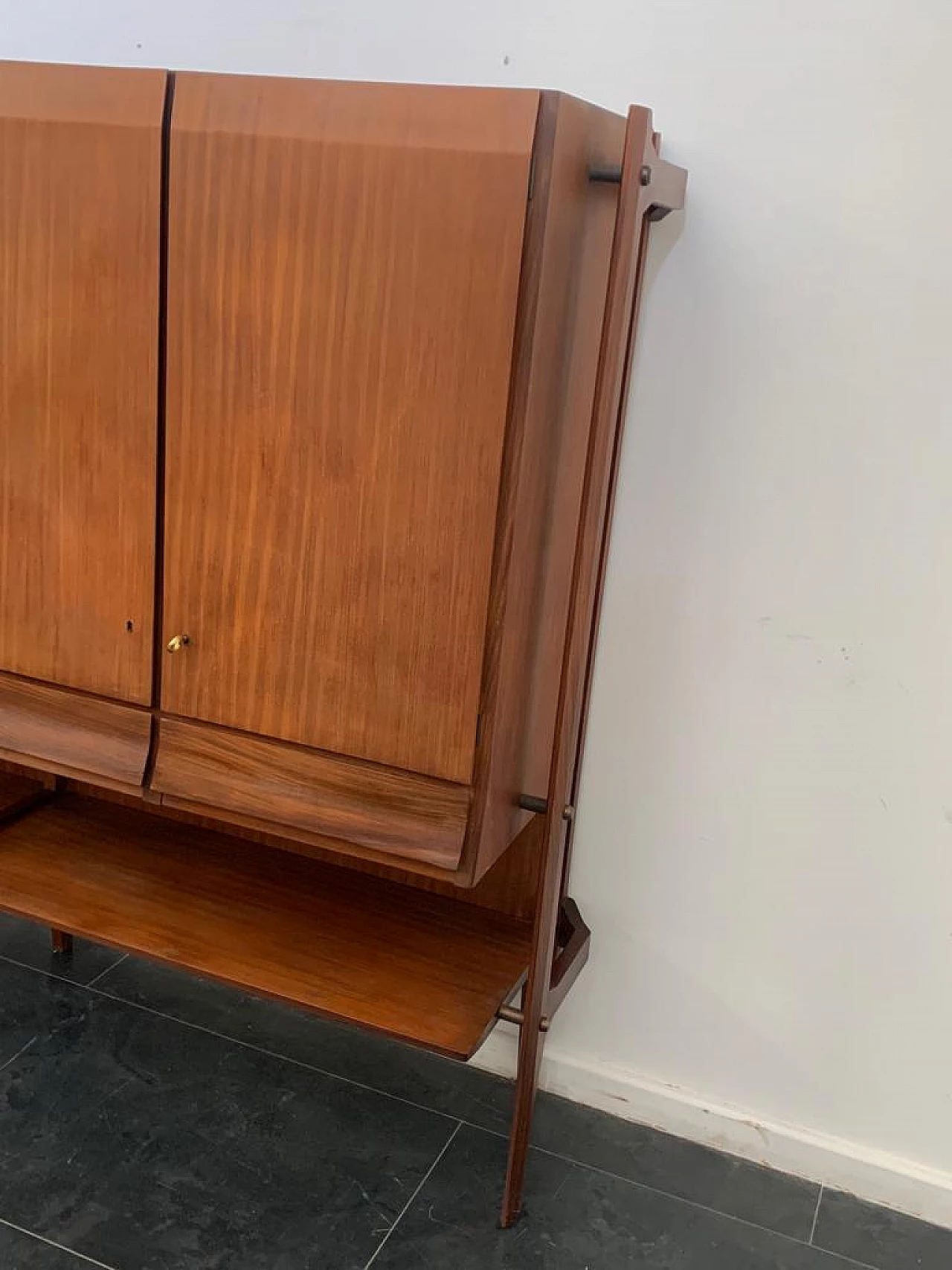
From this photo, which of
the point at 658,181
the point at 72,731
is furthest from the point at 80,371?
the point at 658,181

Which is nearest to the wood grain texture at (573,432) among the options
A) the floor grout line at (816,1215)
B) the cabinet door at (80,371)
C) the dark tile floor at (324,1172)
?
the cabinet door at (80,371)

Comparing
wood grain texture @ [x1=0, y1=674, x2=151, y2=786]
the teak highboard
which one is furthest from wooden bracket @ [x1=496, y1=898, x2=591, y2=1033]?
wood grain texture @ [x1=0, y1=674, x2=151, y2=786]

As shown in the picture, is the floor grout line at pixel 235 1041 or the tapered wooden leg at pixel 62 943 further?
the tapered wooden leg at pixel 62 943

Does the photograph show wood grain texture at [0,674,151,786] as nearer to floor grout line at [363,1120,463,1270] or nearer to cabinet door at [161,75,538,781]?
cabinet door at [161,75,538,781]

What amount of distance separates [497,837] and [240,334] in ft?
2.26

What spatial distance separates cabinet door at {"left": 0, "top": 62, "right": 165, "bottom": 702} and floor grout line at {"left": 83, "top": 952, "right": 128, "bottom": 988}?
0.74 meters

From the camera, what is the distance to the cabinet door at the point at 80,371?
1.36 meters

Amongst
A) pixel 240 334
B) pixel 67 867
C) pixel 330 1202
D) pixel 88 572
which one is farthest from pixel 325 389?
pixel 330 1202

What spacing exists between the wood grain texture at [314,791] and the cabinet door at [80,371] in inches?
4.4

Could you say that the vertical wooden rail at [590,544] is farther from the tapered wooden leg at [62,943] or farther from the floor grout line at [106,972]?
the tapered wooden leg at [62,943]

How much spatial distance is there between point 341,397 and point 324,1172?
3.68ft

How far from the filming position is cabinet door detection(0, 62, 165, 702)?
1.36 meters

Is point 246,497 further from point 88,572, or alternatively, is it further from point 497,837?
point 497,837

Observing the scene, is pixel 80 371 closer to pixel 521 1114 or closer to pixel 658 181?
pixel 658 181
